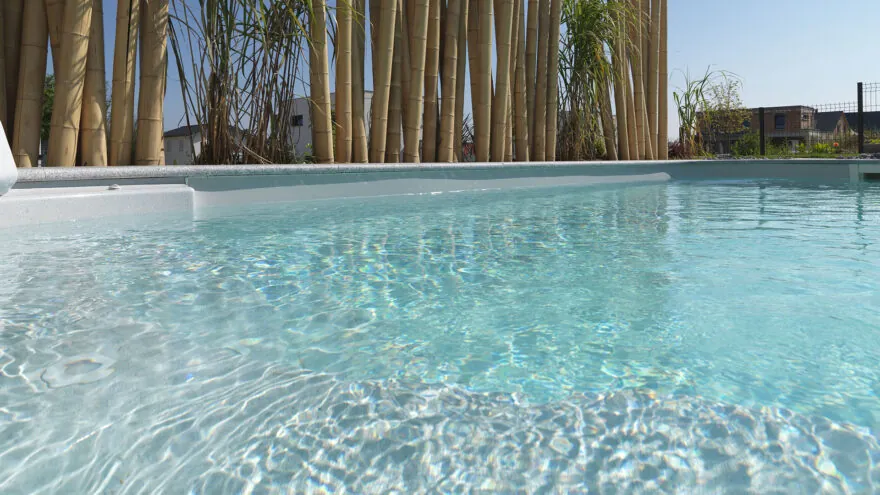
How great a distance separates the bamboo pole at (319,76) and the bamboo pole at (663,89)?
524cm

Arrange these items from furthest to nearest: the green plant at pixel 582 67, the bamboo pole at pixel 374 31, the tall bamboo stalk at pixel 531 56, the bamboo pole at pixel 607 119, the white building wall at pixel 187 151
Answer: the bamboo pole at pixel 607 119 → the green plant at pixel 582 67 → the tall bamboo stalk at pixel 531 56 → the bamboo pole at pixel 374 31 → the white building wall at pixel 187 151

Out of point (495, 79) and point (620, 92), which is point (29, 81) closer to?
point (495, 79)

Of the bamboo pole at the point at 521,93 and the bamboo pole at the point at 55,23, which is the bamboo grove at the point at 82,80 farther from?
the bamboo pole at the point at 521,93

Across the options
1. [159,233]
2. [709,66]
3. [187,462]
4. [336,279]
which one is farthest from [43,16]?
[709,66]

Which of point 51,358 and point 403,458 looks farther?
point 51,358

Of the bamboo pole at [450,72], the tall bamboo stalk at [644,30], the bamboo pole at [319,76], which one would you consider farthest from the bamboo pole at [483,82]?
the tall bamboo stalk at [644,30]

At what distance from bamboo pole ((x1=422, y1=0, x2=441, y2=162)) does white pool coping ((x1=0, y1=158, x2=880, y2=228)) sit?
35 centimetres

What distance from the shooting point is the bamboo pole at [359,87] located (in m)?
4.47

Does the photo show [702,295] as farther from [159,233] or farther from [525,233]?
[159,233]

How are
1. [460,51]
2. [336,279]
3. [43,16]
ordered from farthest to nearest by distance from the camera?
[460,51] < [43,16] < [336,279]

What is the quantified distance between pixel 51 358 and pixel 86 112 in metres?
2.61

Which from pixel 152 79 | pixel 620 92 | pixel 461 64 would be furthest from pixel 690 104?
pixel 152 79

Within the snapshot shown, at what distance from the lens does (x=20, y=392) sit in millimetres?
972

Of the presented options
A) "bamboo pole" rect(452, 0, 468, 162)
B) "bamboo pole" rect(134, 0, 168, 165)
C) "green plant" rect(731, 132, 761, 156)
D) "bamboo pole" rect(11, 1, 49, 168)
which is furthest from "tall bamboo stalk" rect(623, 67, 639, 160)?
"bamboo pole" rect(11, 1, 49, 168)
